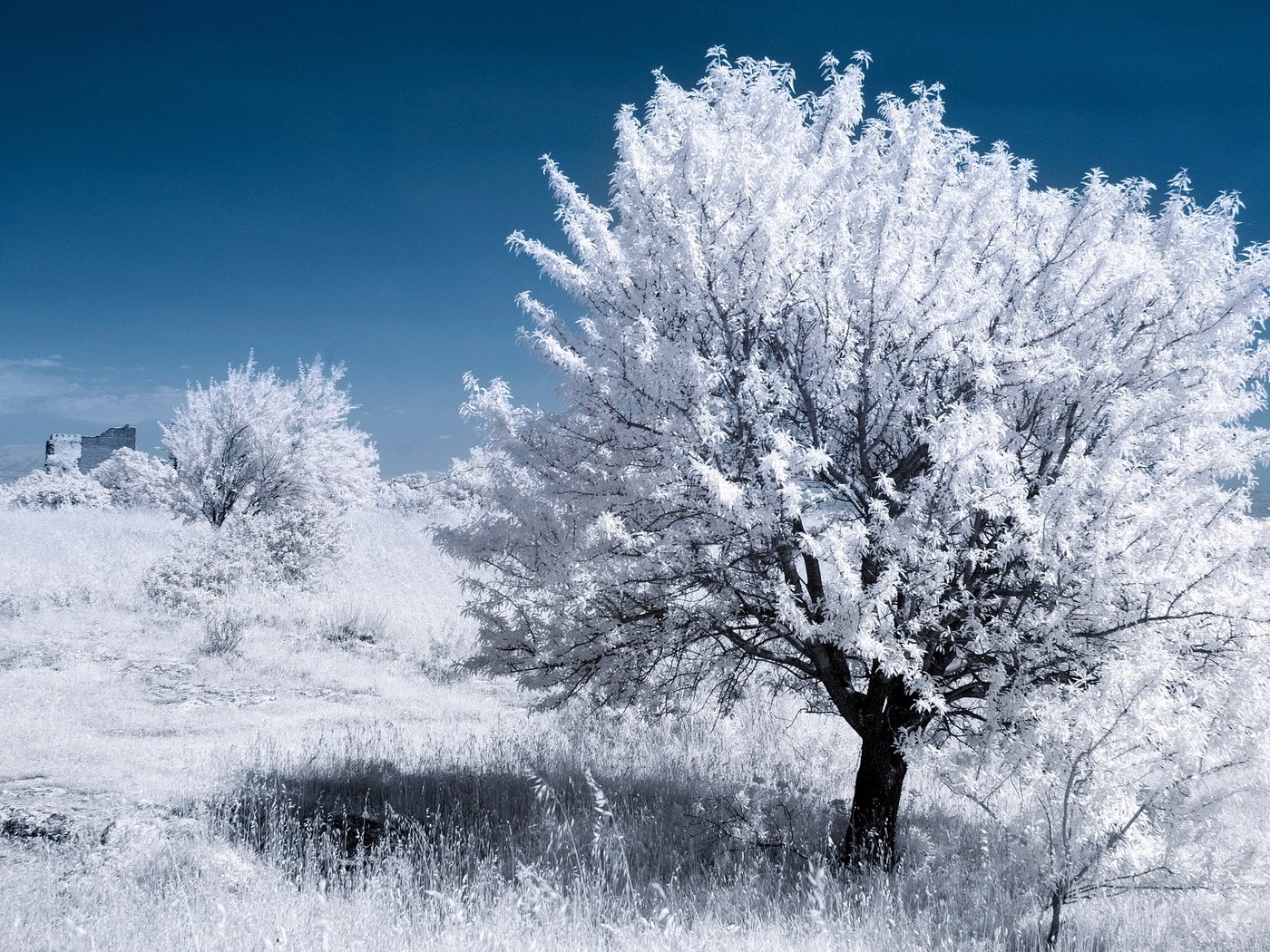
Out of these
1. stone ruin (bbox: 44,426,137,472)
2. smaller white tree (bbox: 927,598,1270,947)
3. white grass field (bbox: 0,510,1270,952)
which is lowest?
white grass field (bbox: 0,510,1270,952)

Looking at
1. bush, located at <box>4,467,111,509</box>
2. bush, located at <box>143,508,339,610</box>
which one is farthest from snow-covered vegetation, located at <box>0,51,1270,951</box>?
bush, located at <box>4,467,111,509</box>

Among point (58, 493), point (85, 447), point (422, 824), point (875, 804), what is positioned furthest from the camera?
point (85, 447)

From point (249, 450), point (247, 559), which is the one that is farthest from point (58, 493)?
point (247, 559)

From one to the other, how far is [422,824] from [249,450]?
20515mm

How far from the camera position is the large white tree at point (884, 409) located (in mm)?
4594

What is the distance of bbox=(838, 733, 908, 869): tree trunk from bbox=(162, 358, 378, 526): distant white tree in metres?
19.4

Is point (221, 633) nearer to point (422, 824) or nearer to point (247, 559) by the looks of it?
point (247, 559)

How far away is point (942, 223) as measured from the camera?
509 centimetres

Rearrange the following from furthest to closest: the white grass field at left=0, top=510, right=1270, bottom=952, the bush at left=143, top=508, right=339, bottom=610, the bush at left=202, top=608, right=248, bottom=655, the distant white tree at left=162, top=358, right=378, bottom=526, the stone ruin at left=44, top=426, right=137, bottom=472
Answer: the stone ruin at left=44, top=426, right=137, bottom=472, the distant white tree at left=162, top=358, right=378, bottom=526, the bush at left=143, top=508, right=339, bottom=610, the bush at left=202, top=608, right=248, bottom=655, the white grass field at left=0, top=510, right=1270, bottom=952

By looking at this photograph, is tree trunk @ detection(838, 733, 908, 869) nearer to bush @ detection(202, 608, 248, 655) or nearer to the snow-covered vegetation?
the snow-covered vegetation

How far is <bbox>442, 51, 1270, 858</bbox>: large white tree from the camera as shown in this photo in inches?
181

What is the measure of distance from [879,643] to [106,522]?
1147 inches

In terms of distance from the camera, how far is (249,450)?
81.2 ft

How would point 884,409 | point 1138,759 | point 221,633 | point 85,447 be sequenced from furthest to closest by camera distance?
1. point 85,447
2. point 221,633
3. point 884,409
4. point 1138,759
